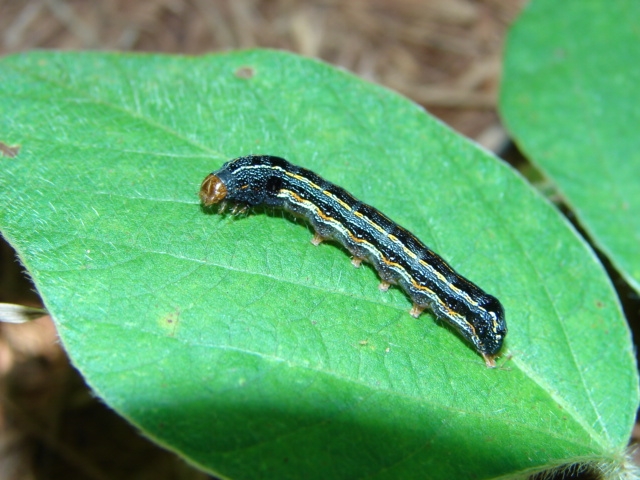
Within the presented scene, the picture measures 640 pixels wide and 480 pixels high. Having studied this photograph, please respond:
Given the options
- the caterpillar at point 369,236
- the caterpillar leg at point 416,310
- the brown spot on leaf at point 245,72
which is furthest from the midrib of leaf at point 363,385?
the brown spot on leaf at point 245,72

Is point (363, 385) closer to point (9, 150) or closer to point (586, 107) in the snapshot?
point (9, 150)

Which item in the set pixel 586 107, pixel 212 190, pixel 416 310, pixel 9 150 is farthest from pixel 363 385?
pixel 586 107

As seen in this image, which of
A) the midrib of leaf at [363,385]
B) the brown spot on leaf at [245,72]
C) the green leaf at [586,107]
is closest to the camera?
the midrib of leaf at [363,385]

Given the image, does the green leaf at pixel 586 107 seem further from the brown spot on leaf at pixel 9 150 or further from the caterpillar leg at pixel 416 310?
the brown spot on leaf at pixel 9 150

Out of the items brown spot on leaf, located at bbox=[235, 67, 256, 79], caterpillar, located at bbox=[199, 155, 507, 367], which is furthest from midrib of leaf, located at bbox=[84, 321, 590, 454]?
brown spot on leaf, located at bbox=[235, 67, 256, 79]

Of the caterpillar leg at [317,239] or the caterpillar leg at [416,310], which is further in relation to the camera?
the caterpillar leg at [317,239]

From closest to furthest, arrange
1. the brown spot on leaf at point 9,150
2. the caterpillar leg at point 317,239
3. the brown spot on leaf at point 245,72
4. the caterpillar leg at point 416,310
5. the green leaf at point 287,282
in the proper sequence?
the green leaf at point 287,282 → the brown spot on leaf at point 9,150 → the caterpillar leg at point 416,310 → the caterpillar leg at point 317,239 → the brown spot on leaf at point 245,72

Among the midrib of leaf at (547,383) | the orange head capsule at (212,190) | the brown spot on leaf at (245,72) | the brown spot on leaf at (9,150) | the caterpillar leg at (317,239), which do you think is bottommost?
the midrib of leaf at (547,383)
